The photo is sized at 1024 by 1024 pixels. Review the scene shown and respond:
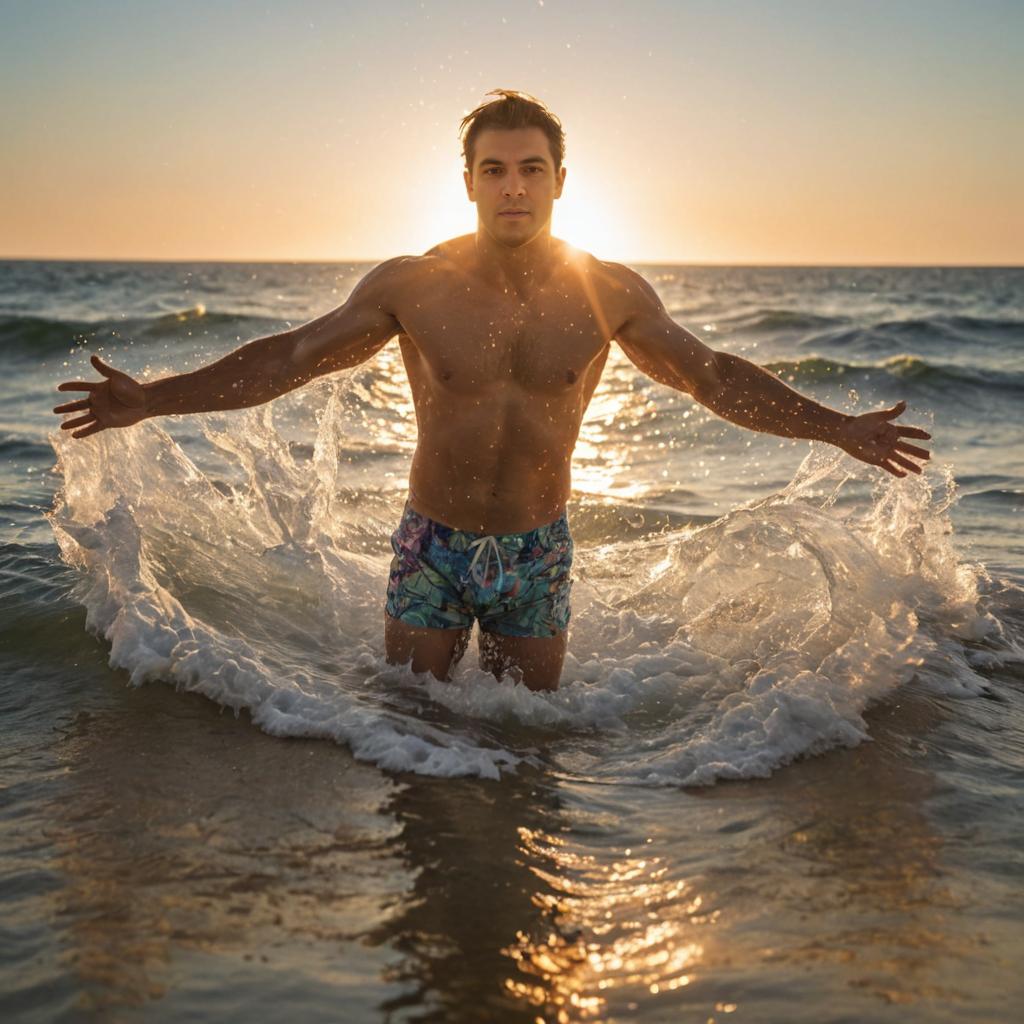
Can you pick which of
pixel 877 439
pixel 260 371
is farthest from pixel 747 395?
pixel 260 371

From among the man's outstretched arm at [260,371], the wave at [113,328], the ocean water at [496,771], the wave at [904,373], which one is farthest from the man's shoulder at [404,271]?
the wave at [113,328]

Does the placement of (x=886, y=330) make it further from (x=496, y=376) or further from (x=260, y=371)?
(x=260, y=371)

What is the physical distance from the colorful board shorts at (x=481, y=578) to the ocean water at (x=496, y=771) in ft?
0.88

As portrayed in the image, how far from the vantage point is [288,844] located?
3158mm

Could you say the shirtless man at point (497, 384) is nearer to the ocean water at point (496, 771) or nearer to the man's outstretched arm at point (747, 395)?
the man's outstretched arm at point (747, 395)

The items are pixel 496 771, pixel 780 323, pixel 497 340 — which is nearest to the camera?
pixel 496 771

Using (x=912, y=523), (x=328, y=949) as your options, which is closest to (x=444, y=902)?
(x=328, y=949)

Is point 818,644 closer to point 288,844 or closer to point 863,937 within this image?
point 863,937

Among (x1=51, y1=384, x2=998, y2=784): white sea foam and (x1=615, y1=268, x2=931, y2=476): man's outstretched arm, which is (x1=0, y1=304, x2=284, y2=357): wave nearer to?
(x1=51, y1=384, x2=998, y2=784): white sea foam

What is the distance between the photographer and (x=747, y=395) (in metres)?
4.09

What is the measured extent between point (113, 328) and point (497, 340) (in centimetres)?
2041

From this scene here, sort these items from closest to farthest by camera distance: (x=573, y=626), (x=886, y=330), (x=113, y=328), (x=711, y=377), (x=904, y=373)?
(x=711, y=377) → (x=573, y=626) → (x=904, y=373) → (x=886, y=330) → (x=113, y=328)

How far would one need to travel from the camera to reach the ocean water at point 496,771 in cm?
260

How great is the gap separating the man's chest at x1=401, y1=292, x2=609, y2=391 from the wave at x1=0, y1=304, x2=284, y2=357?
15.6m
